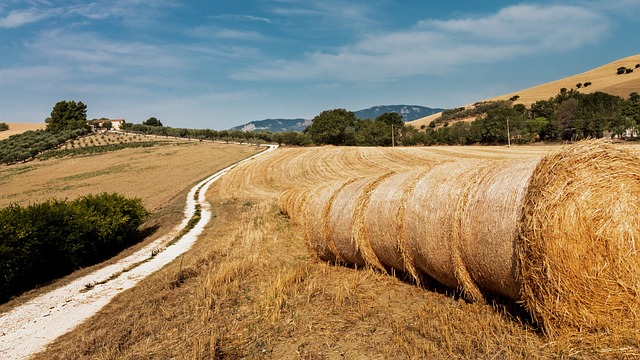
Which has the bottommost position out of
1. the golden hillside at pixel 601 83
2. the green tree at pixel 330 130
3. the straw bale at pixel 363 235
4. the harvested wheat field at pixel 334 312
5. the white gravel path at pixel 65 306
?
the white gravel path at pixel 65 306

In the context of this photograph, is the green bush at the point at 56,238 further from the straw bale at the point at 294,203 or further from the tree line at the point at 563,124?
the tree line at the point at 563,124

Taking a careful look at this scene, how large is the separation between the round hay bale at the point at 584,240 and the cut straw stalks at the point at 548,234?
12 millimetres

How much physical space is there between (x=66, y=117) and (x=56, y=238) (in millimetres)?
124613

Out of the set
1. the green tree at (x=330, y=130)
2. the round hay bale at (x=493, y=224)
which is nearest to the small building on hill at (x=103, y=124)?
the green tree at (x=330, y=130)

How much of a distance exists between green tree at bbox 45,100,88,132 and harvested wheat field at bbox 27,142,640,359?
122432 mm

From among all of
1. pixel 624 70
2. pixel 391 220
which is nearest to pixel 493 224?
pixel 391 220

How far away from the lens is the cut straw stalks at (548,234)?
4531 millimetres

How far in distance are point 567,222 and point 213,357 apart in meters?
5.15

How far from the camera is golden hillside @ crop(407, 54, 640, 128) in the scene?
9412 centimetres

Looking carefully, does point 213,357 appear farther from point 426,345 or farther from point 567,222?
point 567,222

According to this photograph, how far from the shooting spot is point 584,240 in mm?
4539

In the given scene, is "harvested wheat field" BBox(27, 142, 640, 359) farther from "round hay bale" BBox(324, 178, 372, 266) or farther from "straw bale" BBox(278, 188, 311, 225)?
"straw bale" BBox(278, 188, 311, 225)

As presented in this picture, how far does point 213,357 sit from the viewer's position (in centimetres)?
530

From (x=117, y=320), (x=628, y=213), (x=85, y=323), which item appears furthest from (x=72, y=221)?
(x=628, y=213)
